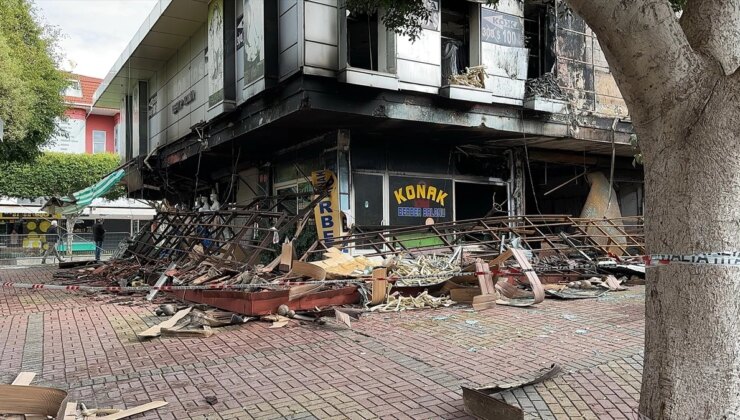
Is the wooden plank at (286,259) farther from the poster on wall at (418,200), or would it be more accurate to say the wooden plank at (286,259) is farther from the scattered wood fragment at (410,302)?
the poster on wall at (418,200)

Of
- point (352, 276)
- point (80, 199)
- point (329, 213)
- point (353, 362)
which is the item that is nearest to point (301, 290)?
point (352, 276)

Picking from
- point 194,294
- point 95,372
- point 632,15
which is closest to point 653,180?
point 632,15

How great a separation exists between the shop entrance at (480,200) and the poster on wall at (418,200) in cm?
83

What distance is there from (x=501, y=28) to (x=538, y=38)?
5.63 feet

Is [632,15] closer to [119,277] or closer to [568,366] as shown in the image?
[568,366]

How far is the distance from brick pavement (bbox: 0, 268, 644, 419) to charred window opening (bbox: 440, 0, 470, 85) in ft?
21.3

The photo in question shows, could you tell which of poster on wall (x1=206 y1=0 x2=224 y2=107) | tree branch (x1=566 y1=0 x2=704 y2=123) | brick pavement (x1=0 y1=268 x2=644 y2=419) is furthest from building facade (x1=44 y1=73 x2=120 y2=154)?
tree branch (x1=566 y1=0 x2=704 y2=123)

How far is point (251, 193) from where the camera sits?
16.4m

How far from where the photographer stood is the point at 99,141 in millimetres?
37594

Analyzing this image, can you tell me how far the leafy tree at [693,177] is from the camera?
2.93 m

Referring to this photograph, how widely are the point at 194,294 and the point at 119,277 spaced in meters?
4.48

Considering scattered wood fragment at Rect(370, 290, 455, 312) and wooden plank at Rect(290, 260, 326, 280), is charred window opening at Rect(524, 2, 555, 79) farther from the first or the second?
wooden plank at Rect(290, 260, 326, 280)

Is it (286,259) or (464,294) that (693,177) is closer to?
(464,294)

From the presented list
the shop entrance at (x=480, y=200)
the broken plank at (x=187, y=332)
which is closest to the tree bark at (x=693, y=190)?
the broken plank at (x=187, y=332)
